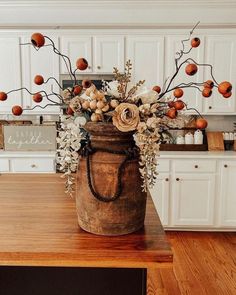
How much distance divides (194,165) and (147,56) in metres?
1.27

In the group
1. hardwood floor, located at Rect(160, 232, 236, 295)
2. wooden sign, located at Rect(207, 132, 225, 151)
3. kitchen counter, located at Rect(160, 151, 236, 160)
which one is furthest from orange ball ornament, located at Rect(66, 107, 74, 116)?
wooden sign, located at Rect(207, 132, 225, 151)

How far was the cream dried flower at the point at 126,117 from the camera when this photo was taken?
1045 millimetres

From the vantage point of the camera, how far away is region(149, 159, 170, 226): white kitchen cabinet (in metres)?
3.52

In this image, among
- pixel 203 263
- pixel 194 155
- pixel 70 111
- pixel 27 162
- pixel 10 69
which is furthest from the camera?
pixel 10 69

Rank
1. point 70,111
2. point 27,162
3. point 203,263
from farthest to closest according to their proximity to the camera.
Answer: point 27,162, point 203,263, point 70,111

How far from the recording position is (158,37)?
12.0ft

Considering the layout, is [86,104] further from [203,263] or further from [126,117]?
[203,263]

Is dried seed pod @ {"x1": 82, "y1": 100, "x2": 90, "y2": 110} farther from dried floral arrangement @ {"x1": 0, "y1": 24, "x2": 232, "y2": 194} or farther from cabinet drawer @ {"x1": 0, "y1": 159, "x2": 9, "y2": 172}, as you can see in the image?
cabinet drawer @ {"x1": 0, "y1": 159, "x2": 9, "y2": 172}

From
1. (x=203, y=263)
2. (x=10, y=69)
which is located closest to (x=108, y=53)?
(x=10, y=69)

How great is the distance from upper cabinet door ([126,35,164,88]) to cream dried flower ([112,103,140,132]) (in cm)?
270

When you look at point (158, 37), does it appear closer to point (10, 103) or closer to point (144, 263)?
point (10, 103)

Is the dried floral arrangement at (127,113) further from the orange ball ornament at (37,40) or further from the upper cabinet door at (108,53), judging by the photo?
the upper cabinet door at (108,53)

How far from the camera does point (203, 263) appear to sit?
295 cm

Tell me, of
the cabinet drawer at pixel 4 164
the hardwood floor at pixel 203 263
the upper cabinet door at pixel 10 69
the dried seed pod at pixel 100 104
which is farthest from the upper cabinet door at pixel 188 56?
the dried seed pod at pixel 100 104
